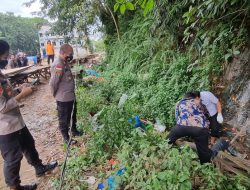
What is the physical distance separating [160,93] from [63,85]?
2426mm

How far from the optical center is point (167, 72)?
6.39 m

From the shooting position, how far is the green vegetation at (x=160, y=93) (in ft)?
9.27

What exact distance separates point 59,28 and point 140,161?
16.6 meters

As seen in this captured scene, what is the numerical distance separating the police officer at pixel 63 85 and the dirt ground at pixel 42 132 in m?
0.53

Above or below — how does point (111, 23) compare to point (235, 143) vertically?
above

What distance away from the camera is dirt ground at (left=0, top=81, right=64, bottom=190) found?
3.83 m

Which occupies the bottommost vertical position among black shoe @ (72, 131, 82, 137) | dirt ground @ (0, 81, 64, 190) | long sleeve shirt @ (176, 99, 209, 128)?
dirt ground @ (0, 81, 64, 190)

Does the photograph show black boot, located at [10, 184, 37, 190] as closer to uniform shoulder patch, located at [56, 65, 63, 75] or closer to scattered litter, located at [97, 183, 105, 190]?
scattered litter, located at [97, 183, 105, 190]

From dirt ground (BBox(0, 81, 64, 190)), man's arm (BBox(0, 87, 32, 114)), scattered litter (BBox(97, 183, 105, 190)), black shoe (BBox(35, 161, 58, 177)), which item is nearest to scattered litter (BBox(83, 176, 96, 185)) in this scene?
scattered litter (BBox(97, 183, 105, 190))

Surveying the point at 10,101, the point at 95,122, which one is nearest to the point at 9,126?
the point at 10,101

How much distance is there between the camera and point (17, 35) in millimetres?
55438

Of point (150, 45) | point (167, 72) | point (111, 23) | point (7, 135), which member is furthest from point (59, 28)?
point (7, 135)

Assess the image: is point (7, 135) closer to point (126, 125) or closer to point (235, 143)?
point (126, 125)

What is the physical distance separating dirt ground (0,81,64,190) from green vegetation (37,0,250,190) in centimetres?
61
